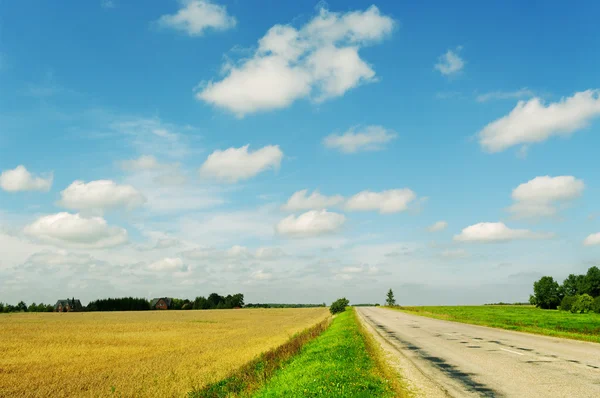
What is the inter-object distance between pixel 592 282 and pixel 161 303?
535 ft

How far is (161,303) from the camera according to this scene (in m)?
186

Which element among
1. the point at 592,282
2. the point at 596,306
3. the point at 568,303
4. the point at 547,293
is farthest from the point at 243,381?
the point at 547,293

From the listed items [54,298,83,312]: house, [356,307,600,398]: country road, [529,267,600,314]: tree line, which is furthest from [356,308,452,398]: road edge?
[54,298,83,312]: house

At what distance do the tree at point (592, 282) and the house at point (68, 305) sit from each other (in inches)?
7153

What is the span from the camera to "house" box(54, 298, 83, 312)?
167 metres

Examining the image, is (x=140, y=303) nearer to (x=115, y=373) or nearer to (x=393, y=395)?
(x=115, y=373)

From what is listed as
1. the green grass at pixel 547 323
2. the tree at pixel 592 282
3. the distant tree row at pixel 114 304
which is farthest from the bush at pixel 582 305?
the distant tree row at pixel 114 304

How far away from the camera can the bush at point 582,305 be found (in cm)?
8619

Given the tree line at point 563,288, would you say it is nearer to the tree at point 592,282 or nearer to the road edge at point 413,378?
the tree at point 592,282

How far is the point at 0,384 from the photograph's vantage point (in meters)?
17.2

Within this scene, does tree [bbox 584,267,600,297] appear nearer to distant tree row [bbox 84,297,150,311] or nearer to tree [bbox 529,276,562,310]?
tree [bbox 529,276,562,310]

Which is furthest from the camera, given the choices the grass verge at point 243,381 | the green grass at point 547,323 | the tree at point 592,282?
the tree at point 592,282

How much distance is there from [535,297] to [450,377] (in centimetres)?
14187

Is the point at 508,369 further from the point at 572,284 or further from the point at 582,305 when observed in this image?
the point at 572,284
